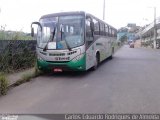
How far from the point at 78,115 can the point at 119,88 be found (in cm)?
301

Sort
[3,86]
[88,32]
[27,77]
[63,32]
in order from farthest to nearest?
[88,32] → [63,32] → [27,77] → [3,86]

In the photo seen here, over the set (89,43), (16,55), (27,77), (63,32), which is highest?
(63,32)

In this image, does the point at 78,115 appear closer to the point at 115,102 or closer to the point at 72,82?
the point at 115,102

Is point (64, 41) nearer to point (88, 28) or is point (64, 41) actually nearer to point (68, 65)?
point (68, 65)

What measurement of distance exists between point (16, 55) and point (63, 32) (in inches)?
111

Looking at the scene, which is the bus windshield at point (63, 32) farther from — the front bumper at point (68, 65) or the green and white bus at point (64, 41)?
the front bumper at point (68, 65)

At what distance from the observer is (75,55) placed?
33.2 ft

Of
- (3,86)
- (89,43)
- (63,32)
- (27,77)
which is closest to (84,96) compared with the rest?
(3,86)

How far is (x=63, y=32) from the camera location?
33.9 feet

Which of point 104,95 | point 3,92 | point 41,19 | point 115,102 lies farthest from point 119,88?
point 41,19

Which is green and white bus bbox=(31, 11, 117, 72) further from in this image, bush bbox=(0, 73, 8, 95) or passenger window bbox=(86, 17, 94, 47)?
bush bbox=(0, 73, 8, 95)

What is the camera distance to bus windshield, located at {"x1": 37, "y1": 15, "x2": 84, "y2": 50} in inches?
401

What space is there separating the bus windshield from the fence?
1559 millimetres

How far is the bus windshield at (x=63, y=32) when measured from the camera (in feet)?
33.4
